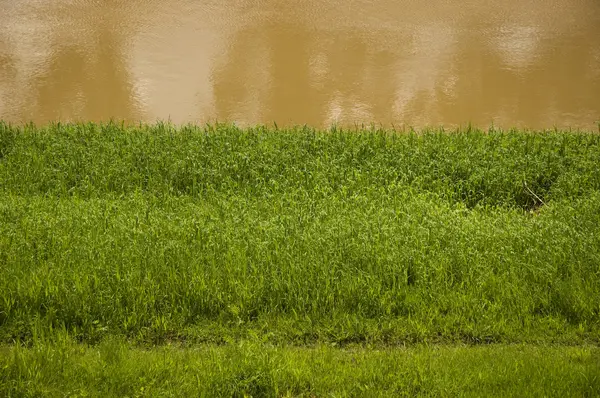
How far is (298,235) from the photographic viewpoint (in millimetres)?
5090

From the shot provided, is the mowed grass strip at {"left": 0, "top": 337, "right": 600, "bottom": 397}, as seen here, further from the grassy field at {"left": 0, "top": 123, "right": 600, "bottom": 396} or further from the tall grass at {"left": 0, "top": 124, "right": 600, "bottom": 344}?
A: the tall grass at {"left": 0, "top": 124, "right": 600, "bottom": 344}

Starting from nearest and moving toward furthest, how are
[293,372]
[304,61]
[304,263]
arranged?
[293,372]
[304,263]
[304,61]

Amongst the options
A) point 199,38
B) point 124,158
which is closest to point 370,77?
point 199,38

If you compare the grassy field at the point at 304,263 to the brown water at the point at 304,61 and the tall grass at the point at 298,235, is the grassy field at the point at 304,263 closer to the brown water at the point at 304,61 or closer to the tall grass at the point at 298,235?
the tall grass at the point at 298,235

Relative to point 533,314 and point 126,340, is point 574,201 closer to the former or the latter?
point 533,314

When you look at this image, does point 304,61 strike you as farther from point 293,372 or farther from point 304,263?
point 293,372

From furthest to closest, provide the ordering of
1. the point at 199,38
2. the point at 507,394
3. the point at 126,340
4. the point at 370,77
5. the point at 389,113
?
the point at 199,38, the point at 370,77, the point at 389,113, the point at 126,340, the point at 507,394

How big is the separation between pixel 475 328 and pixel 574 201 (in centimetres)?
183

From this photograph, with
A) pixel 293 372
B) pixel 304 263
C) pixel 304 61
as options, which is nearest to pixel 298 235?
pixel 304 263

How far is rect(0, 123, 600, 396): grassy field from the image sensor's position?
13.1ft

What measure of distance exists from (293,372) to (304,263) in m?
1.01

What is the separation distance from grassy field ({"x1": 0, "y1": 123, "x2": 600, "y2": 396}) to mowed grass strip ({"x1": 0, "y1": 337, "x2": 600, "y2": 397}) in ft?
0.04

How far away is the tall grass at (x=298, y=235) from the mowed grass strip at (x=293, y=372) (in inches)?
9.9

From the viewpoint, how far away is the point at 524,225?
17.4ft
